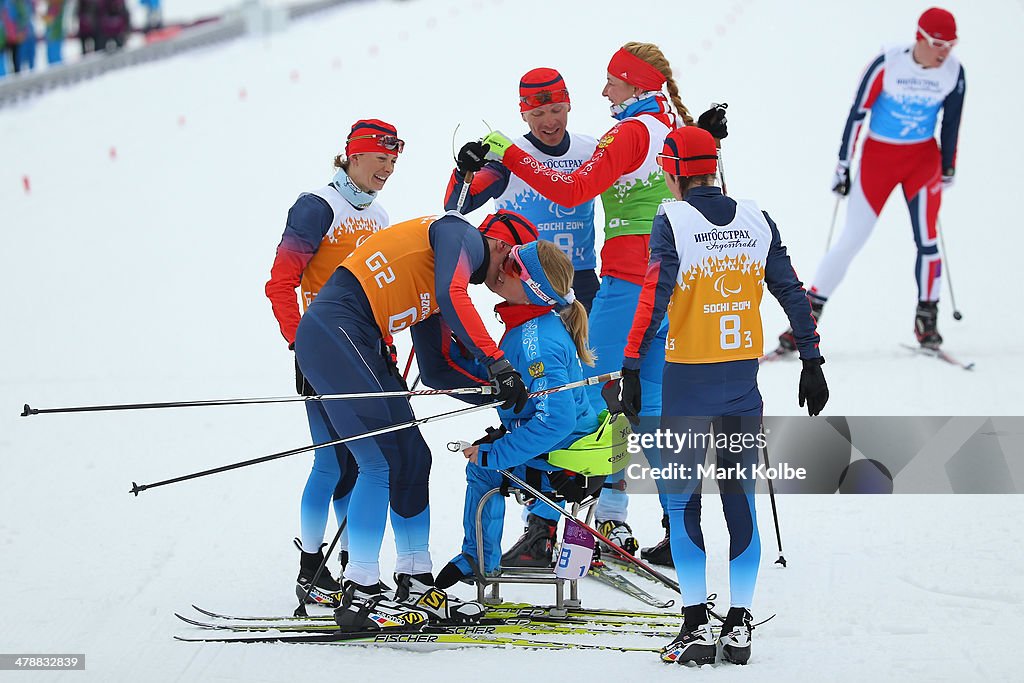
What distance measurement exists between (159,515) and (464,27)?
1867 centimetres

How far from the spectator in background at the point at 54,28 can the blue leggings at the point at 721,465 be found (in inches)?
770

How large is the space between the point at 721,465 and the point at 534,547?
116 centimetres

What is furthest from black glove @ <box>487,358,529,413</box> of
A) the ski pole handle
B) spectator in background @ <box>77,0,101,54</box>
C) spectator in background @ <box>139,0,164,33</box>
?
spectator in background @ <box>139,0,164,33</box>

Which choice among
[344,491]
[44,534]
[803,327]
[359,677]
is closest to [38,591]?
[44,534]

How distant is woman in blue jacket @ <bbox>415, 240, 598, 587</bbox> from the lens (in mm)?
4605

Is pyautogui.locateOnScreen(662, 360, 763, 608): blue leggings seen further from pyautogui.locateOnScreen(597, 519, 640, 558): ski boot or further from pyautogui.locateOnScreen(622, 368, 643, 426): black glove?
pyautogui.locateOnScreen(597, 519, 640, 558): ski boot

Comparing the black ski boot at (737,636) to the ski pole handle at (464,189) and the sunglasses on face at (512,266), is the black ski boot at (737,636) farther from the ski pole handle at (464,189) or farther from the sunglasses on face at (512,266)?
the ski pole handle at (464,189)

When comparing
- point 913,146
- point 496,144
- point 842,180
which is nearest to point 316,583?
point 496,144

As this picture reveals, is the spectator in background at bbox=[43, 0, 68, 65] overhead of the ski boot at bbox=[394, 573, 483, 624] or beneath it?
overhead

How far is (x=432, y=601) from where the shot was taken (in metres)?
4.82

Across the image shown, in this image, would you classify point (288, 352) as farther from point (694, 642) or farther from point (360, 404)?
point (694, 642)

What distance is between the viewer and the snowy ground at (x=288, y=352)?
4.75 meters

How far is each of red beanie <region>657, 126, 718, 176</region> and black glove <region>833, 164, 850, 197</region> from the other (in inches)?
168

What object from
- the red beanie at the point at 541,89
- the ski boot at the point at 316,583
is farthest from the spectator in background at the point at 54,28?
the ski boot at the point at 316,583
